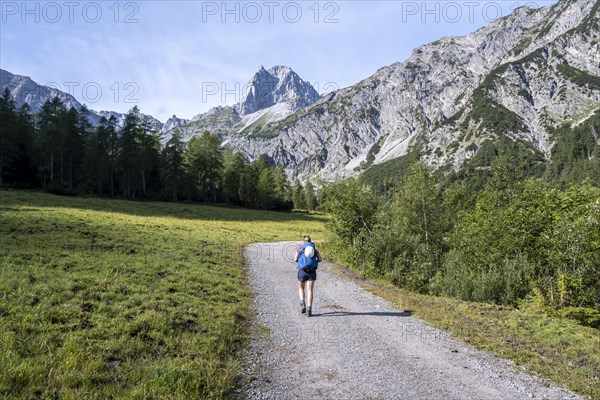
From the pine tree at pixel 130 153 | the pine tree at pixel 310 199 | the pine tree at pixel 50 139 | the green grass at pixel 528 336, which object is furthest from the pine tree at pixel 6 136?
the pine tree at pixel 310 199

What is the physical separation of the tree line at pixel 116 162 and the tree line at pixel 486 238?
5876cm

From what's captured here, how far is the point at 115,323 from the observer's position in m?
8.80

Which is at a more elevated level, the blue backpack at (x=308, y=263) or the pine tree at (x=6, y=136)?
the pine tree at (x=6, y=136)

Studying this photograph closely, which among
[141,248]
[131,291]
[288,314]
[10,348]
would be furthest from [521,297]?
[141,248]

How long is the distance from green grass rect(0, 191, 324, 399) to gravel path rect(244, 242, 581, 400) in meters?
0.94

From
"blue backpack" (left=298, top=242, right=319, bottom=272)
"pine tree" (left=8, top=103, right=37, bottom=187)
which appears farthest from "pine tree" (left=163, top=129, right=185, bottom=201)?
"blue backpack" (left=298, top=242, right=319, bottom=272)

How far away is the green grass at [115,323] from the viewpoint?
20.0 ft

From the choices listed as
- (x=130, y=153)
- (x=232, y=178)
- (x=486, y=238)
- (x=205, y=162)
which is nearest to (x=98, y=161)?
(x=130, y=153)

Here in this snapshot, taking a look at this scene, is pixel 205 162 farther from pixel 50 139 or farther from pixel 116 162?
pixel 50 139

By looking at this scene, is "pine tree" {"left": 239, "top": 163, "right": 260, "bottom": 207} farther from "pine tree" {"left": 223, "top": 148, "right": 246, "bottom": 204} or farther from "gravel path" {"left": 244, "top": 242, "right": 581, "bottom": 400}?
"gravel path" {"left": 244, "top": 242, "right": 581, "bottom": 400}

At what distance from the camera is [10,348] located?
6766mm

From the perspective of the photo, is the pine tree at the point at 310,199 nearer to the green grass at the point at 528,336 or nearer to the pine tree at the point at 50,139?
the pine tree at the point at 50,139

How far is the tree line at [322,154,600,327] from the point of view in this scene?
44.8ft

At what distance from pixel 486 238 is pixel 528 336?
8.66 metres
